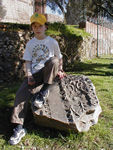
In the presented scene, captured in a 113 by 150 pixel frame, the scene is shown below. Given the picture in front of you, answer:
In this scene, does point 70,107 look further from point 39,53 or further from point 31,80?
point 39,53

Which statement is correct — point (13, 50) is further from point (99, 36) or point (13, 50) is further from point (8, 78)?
point (99, 36)

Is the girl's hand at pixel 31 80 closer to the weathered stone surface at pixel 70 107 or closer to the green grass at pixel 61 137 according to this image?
the weathered stone surface at pixel 70 107

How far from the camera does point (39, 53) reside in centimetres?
257

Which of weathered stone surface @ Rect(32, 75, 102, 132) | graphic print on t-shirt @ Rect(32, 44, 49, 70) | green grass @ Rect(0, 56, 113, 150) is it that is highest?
graphic print on t-shirt @ Rect(32, 44, 49, 70)

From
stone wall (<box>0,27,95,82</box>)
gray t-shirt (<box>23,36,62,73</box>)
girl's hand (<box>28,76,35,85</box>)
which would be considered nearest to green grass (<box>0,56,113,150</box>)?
girl's hand (<box>28,76,35,85</box>)

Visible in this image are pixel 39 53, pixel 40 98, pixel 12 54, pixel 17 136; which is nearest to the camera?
pixel 17 136

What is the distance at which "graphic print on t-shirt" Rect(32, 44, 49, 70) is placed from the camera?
256cm

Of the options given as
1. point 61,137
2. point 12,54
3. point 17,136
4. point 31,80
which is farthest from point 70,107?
point 12,54

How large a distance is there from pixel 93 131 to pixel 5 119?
1476 mm

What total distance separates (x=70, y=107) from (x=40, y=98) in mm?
459

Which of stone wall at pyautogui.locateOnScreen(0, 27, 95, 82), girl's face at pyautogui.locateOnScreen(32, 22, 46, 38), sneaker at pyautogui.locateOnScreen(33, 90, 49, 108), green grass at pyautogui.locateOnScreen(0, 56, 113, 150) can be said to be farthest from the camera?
stone wall at pyautogui.locateOnScreen(0, 27, 95, 82)

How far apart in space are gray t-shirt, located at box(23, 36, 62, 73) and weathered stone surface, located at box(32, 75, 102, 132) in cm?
40

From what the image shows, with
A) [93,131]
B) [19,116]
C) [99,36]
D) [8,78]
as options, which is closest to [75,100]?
[93,131]

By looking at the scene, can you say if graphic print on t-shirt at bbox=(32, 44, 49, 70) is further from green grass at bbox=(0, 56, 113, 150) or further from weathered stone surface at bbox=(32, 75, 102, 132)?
green grass at bbox=(0, 56, 113, 150)
